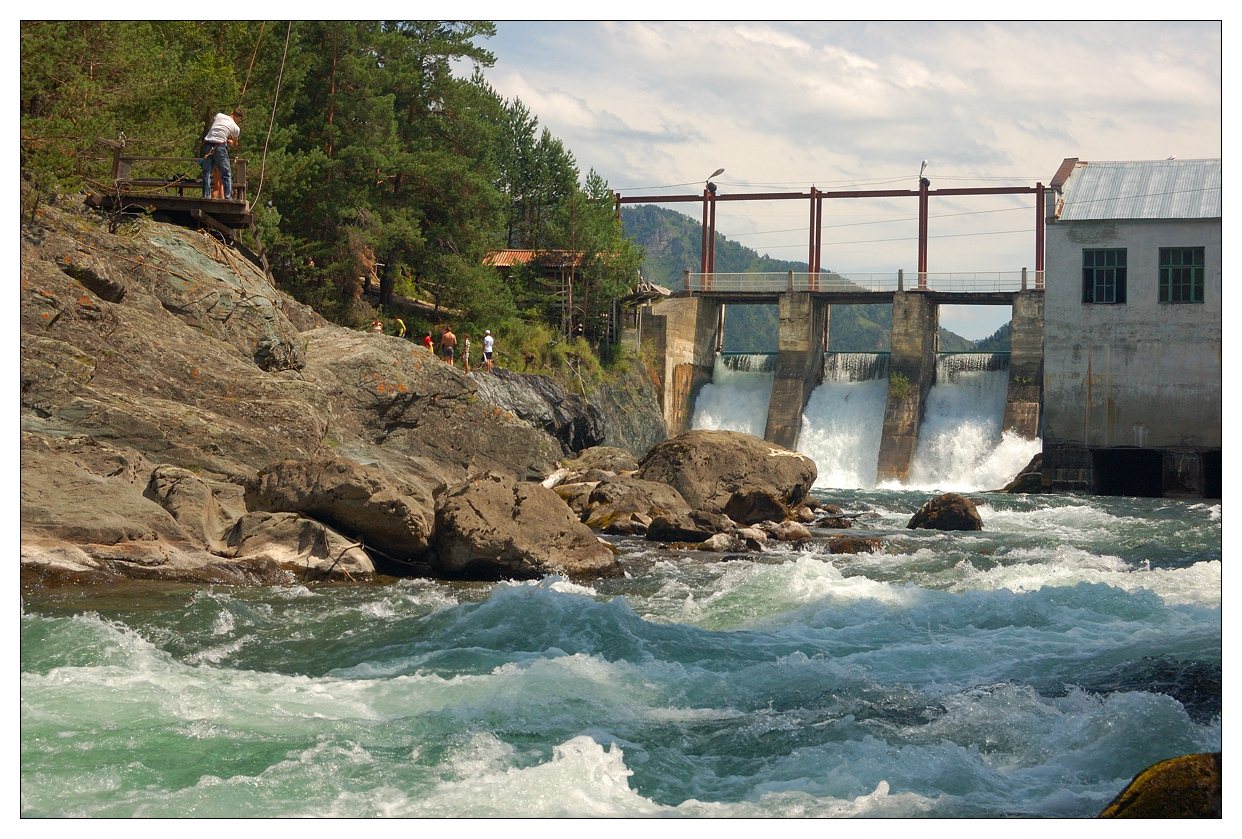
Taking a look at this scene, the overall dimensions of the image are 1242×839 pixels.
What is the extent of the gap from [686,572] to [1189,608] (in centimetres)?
703

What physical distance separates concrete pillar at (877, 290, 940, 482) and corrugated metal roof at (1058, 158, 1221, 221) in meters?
10.2

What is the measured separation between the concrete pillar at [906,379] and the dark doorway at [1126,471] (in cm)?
927

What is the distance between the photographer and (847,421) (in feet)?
153

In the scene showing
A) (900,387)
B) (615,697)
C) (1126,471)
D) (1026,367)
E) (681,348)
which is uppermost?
(681,348)

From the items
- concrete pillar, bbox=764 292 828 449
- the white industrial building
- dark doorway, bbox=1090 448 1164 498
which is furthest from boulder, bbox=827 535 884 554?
concrete pillar, bbox=764 292 828 449

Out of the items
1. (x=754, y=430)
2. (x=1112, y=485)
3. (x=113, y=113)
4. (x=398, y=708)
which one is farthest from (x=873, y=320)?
(x=398, y=708)

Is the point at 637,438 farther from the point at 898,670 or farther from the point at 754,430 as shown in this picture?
the point at 898,670

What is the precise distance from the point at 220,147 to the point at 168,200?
2356 mm

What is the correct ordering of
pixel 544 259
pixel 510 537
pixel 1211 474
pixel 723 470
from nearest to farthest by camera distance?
pixel 510 537 < pixel 723 470 < pixel 1211 474 < pixel 544 259

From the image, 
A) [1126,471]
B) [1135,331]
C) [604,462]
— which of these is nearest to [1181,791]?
[604,462]

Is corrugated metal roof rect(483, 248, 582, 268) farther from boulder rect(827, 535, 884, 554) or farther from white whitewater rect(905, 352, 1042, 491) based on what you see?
boulder rect(827, 535, 884, 554)

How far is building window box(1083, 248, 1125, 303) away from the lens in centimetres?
3438

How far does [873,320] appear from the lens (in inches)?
5827

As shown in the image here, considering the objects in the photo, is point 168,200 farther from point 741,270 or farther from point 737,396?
point 741,270
